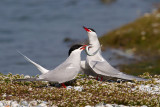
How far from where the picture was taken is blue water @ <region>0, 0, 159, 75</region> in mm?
24672

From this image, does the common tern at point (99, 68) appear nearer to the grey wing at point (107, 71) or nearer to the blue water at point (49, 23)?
the grey wing at point (107, 71)

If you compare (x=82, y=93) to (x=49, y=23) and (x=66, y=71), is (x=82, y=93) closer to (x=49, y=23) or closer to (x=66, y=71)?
(x=66, y=71)

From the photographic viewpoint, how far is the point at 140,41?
23.2 meters

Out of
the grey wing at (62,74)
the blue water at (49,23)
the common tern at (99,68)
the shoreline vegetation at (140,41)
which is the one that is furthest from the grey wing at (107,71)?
the blue water at (49,23)

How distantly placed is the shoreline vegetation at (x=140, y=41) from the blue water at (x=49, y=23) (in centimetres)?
168

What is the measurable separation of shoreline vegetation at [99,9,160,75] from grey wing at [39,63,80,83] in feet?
26.8

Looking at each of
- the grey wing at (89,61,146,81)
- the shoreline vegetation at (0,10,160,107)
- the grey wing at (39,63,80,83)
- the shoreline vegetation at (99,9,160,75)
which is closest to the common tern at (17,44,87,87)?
the grey wing at (39,63,80,83)

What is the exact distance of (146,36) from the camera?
23250mm

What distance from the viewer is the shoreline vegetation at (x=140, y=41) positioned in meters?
19.8

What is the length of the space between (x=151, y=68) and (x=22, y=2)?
3159 cm

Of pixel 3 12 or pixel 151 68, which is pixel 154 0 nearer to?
pixel 3 12

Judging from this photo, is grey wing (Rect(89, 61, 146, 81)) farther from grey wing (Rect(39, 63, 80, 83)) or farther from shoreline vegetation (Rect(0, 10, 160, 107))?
grey wing (Rect(39, 63, 80, 83))

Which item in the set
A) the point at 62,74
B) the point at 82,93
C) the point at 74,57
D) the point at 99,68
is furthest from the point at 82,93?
the point at 99,68

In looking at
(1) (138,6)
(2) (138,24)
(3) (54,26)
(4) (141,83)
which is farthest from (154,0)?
(4) (141,83)
